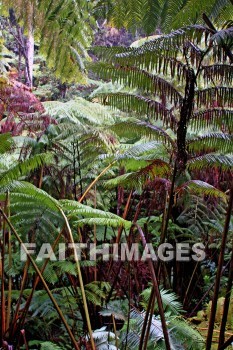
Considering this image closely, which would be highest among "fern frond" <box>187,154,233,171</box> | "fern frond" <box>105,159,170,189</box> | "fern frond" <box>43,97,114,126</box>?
"fern frond" <box>43,97,114,126</box>

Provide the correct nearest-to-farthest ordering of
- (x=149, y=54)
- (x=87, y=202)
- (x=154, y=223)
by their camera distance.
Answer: (x=149, y=54)
(x=154, y=223)
(x=87, y=202)

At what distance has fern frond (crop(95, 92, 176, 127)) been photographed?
73.7 inches

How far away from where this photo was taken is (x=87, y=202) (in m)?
3.24

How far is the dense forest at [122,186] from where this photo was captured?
1.59 m

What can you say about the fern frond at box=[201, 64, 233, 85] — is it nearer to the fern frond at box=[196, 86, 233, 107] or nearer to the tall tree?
the fern frond at box=[196, 86, 233, 107]

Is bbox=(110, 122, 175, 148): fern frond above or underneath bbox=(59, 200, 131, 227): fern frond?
above

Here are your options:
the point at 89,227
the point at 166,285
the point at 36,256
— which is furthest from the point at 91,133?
the point at 166,285

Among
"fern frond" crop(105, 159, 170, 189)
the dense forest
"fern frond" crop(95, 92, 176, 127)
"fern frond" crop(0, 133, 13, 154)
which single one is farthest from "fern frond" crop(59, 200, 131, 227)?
"fern frond" crop(95, 92, 176, 127)

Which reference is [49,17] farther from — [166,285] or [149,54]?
[166,285]

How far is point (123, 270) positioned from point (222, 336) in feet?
5.15

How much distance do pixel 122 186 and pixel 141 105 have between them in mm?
615

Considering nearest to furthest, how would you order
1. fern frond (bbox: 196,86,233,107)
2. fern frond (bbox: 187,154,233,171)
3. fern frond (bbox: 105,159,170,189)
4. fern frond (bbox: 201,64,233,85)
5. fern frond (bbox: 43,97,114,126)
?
fern frond (bbox: 201,64,233,85)
fern frond (bbox: 196,86,233,107)
fern frond (bbox: 105,159,170,189)
fern frond (bbox: 187,154,233,171)
fern frond (bbox: 43,97,114,126)

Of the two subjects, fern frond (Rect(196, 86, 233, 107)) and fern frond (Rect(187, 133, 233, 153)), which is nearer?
fern frond (Rect(196, 86, 233, 107))

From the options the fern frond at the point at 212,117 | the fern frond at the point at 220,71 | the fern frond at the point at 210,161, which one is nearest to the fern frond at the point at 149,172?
the fern frond at the point at 210,161
